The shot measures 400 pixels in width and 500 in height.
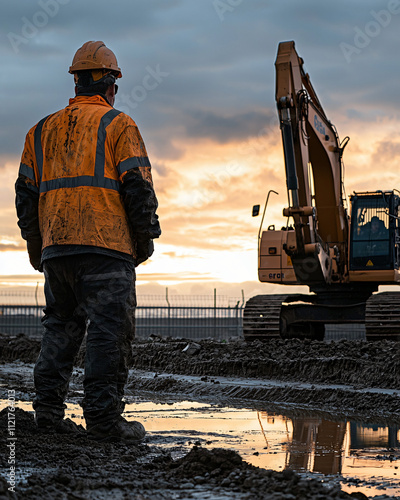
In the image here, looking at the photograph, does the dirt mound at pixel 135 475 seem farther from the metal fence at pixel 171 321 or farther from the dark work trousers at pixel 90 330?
the metal fence at pixel 171 321

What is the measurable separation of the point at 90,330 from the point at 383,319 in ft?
31.7

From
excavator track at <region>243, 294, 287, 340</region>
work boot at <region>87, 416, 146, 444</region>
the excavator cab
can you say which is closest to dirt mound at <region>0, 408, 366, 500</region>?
work boot at <region>87, 416, 146, 444</region>

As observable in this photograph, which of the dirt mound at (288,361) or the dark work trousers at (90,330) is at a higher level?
the dark work trousers at (90,330)

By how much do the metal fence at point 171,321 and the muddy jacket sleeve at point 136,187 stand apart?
811 inches

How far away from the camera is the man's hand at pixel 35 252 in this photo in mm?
5258

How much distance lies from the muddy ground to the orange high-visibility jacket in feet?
4.40

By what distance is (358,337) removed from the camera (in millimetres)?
28031

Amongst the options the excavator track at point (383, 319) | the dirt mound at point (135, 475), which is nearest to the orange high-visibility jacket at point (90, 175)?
the dirt mound at point (135, 475)

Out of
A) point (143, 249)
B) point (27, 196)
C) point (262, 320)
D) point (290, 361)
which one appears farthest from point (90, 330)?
point (262, 320)

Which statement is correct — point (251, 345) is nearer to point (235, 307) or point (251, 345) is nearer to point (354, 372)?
point (354, 372)

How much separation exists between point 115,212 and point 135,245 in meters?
0.30

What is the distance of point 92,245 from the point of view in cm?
470

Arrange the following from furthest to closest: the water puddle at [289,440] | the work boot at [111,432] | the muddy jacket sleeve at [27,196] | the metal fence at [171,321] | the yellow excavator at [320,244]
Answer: the metal fence at [171,321] → the yellow excavator at [320,244] → the muddy jacket sleeve at [27,196] → the work boot at [111,432] → the water puddle at [289,440]

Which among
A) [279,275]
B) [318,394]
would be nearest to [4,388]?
[318,394]
